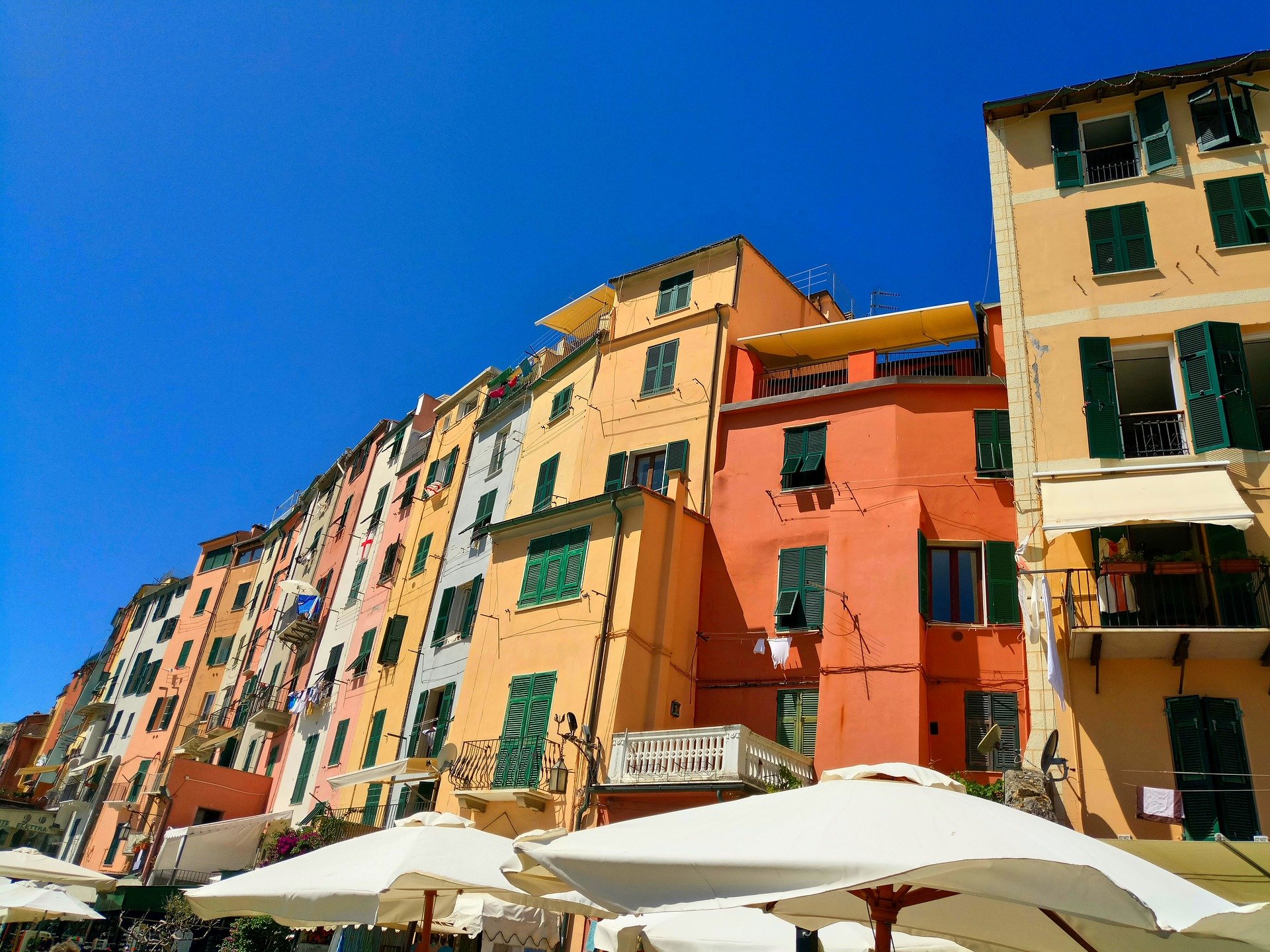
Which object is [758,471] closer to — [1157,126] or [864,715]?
[864,715]

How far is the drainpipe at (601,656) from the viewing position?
17.4 metres

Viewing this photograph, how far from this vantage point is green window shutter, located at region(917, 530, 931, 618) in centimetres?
1788

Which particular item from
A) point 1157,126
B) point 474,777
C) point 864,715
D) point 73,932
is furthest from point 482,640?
point 73,932

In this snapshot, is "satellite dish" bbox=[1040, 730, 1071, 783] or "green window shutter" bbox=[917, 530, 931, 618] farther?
"green window shutter" bbox=[917, 530, 931, 618]

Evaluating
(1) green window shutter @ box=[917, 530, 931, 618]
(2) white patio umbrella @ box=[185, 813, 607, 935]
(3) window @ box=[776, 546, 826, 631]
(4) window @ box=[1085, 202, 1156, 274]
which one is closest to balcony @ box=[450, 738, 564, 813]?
(3) window @ box=[776, 546, 826, 631]

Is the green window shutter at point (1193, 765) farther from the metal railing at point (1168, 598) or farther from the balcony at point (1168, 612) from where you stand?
the metal railing at point (1168, 598)

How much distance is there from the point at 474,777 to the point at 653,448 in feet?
28.5

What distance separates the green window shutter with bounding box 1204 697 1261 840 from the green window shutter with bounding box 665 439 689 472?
12.2 m

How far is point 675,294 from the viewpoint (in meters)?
26.3

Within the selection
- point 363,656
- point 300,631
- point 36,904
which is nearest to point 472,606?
point 363,656

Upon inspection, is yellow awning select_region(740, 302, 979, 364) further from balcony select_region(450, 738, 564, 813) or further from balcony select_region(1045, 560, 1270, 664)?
balcony select_region(450, 738, 564, 813)

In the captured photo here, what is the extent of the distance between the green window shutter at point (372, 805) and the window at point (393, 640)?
3657 mm

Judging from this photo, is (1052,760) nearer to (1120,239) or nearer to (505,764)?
(1120,239)

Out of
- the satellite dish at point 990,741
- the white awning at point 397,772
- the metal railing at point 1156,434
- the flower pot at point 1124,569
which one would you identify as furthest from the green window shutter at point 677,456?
the flower pot at point 1124,569
